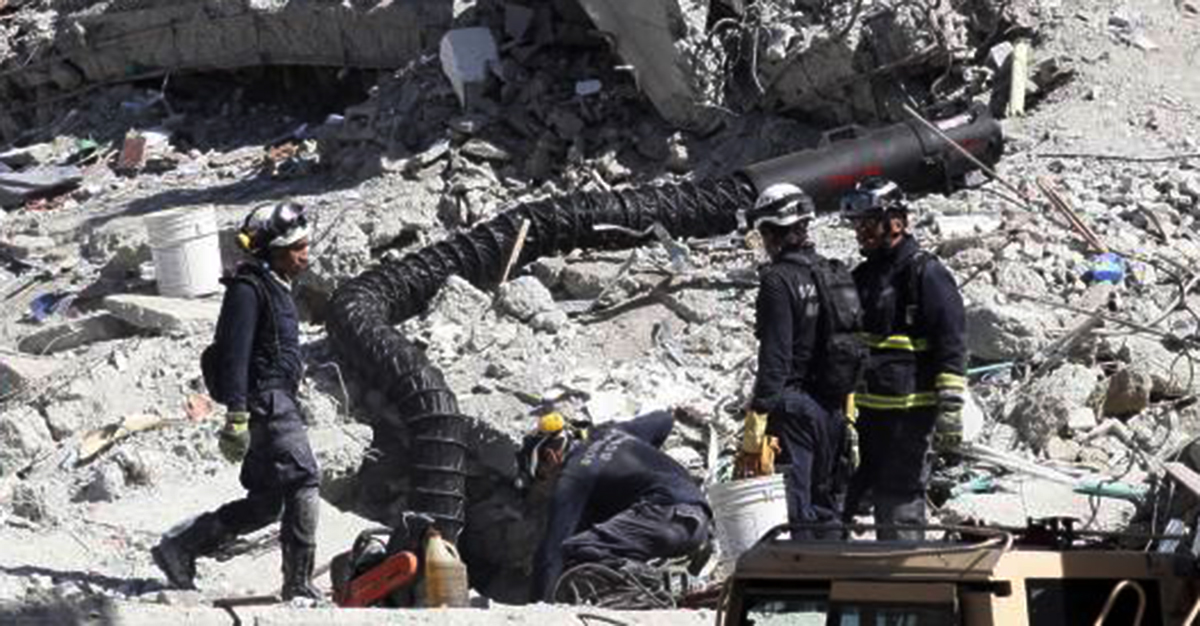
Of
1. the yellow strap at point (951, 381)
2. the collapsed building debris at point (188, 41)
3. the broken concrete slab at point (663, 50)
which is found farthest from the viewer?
the collapsed building debris at point (188, 41)

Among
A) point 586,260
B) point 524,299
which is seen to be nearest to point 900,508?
point 524,299

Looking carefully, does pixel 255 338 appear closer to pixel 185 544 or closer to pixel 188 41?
pixel 185 544

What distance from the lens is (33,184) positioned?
17422mm

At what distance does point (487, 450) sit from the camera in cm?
1184

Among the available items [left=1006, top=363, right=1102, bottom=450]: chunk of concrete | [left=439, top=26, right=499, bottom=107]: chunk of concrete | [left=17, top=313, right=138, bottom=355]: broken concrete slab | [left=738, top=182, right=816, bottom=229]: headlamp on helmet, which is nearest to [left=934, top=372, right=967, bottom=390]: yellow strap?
[left=738, top=182, right=816, bottom=229]: headlamp on helmet

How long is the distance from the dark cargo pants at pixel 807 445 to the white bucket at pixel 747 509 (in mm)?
57

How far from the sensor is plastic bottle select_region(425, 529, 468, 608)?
31.1 ft

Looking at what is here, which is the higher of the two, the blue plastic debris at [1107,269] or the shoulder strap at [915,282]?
the shoulder strap at [915,282]

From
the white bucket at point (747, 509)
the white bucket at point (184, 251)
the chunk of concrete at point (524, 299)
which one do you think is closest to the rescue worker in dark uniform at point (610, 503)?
the white bucket at point (747, 509)

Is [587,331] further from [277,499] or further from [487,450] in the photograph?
[277,499]

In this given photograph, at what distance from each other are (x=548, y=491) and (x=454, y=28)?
5.49 m

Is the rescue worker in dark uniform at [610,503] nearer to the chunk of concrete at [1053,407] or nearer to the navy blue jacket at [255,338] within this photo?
the navy blue jacket at [255,338]

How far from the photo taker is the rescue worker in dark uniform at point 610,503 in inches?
387

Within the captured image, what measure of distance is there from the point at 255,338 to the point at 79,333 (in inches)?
174
